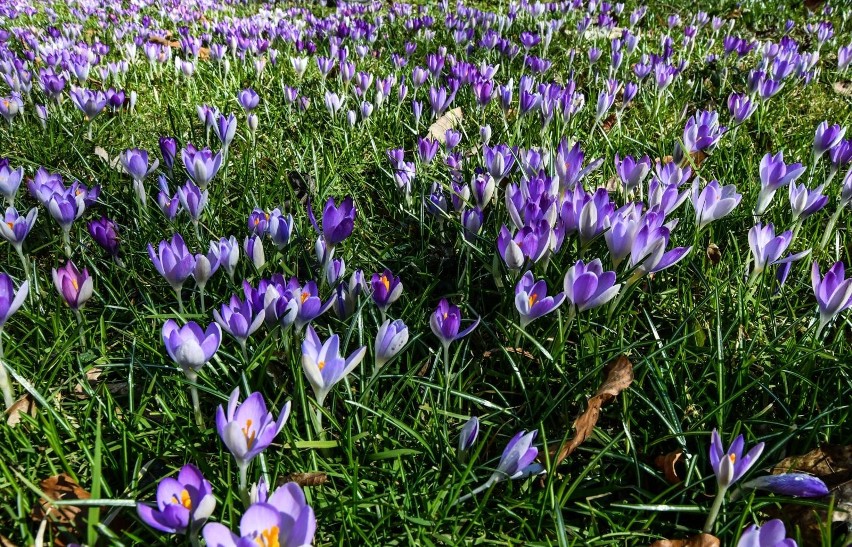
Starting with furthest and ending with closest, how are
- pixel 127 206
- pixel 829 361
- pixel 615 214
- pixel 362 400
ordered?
pixel 127 206
pixel 615 214
pixel 829 361
pixel 362 400

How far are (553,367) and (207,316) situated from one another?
3.02ft

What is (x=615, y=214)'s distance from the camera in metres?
1.68

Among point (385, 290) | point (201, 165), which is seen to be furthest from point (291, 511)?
point (201, 165)

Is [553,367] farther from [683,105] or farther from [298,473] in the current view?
[683,105]

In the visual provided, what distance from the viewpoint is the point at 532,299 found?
1498mm

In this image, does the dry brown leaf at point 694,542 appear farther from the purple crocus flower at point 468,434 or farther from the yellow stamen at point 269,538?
the yellow stamen at point 269,538

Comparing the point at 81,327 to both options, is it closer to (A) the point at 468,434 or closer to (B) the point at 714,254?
(A) the point at 468,434

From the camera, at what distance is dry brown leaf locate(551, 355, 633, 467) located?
1.33 metres

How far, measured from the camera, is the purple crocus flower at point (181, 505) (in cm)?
94

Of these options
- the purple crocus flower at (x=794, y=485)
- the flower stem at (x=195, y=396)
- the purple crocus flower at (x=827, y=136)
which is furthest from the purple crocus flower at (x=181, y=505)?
the purple crocus flower at (x=827, y=136)

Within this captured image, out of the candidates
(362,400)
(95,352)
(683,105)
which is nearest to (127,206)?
(95,352)

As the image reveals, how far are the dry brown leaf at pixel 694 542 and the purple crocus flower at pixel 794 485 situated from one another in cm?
13

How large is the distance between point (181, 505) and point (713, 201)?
1599 millimetres

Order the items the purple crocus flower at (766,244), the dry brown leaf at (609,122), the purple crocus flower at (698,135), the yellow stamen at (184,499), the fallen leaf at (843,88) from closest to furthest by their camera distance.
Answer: the yellow stamen at (184,499), the purple crocus flower at (766,244), the purple crocus flower at (698,135), the dry brown leaf at (609,122), the fallen leaf at (843,88)
